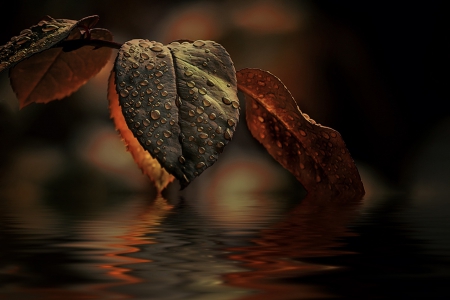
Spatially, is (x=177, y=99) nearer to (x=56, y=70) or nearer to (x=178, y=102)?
(x=178, y=102)

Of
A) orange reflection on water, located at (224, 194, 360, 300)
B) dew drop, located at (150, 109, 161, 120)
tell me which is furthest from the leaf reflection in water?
dew drop, located at (150, 109, 161, 120)

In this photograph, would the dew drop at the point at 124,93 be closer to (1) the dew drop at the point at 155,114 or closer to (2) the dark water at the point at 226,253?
(1) the dew drop at the point at 155,114

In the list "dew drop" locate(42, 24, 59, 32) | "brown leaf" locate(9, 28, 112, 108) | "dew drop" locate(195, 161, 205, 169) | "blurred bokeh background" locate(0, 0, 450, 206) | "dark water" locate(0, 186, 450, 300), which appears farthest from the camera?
"blurred bokeh background" locate(0, 0, 450, 206)

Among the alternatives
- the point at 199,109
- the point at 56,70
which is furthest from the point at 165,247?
the point at 56,70

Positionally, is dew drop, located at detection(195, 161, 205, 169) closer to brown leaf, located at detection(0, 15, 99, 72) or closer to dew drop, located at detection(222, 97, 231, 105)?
dew drop, located at detection(222, 97, 231, 105)

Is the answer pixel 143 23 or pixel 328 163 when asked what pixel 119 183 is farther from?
pixel 328 163

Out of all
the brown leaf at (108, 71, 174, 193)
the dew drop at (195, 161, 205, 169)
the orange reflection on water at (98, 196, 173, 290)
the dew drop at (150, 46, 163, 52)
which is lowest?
the orange reflection on water at (98, 196, 173, 290)
